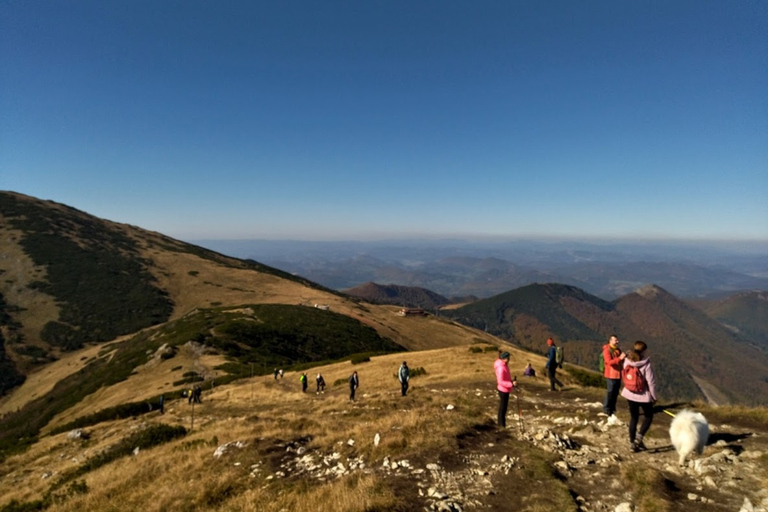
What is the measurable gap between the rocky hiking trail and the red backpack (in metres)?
1.68

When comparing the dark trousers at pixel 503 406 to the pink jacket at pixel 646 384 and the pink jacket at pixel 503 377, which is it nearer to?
the pink jacket at pixel 503 377

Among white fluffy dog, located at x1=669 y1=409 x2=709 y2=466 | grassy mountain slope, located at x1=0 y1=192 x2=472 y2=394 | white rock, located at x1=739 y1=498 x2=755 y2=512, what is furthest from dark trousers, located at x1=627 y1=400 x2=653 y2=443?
grassy mountain slope, located at x1=0 y1=192 x2=472 y2=394

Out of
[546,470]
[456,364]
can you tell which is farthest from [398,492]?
[456,364]

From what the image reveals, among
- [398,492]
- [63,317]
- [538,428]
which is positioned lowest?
[63,317]

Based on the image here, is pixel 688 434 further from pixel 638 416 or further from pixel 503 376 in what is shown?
pixel 503 376

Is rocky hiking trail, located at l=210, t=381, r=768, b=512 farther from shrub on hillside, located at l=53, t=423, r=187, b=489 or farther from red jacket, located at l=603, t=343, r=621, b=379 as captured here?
shrub on hillside, located at l=53, t=423, r=187, b=489

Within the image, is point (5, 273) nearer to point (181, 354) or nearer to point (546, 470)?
point (181, 354)

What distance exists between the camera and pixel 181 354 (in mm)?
49219

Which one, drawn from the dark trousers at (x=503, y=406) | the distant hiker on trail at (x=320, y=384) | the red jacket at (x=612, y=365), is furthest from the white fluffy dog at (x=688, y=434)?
the distant hiker on trail at (x=320, y=384)

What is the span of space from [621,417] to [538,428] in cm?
283

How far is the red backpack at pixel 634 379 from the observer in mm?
9156

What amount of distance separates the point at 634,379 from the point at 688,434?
1471 millimetres

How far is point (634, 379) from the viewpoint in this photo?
9.17 meters

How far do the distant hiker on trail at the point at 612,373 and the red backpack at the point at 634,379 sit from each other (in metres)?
2.76
